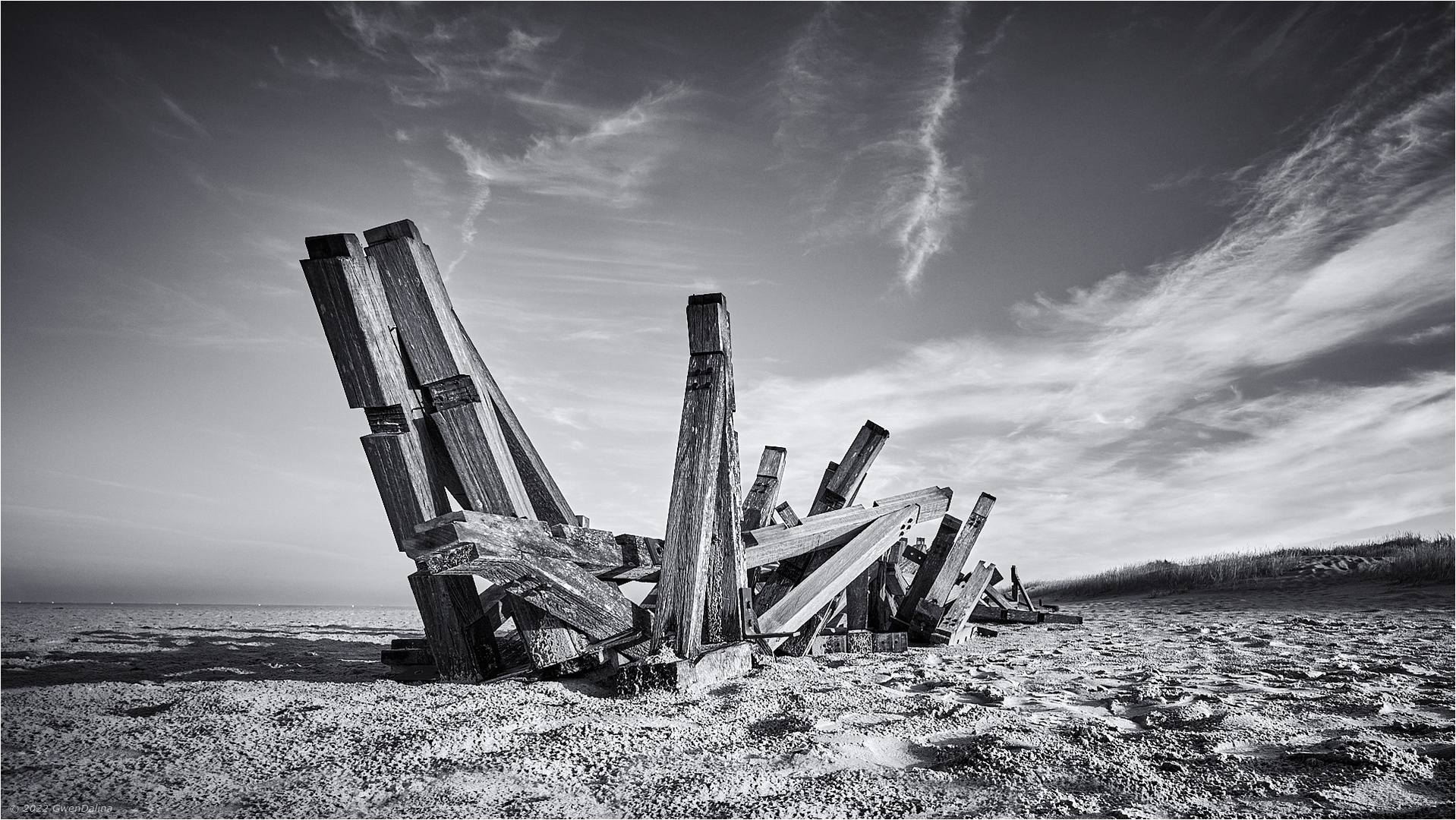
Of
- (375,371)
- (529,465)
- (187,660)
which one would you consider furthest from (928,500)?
(187,660)

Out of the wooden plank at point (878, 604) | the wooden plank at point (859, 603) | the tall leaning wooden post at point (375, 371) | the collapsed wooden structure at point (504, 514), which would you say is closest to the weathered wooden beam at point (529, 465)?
the collapsed wooden structure at point (504, 514)

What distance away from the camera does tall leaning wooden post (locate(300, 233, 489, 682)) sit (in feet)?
11.1

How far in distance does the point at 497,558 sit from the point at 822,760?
1.62 metres

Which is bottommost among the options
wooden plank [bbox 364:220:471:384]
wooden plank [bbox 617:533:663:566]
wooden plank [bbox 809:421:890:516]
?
wooden plank [bbox 617:533:663:566]

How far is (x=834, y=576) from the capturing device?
220 inches

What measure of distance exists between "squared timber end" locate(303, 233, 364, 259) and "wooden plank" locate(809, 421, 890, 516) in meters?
4.24

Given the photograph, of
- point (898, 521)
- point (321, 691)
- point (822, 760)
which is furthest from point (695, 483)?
point (898, 521)

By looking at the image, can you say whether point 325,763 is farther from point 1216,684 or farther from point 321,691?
point 1216,684

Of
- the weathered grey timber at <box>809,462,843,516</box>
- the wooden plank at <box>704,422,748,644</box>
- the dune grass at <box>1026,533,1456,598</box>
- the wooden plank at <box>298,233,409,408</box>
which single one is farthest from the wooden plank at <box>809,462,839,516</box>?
the dune grass at <box>1026,533,1456,598</box>

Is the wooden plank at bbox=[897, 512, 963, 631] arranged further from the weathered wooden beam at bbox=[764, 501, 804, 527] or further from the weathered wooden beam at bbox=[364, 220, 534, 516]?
the weathered wooden beam at bbox=[364, 220, 534, 516]

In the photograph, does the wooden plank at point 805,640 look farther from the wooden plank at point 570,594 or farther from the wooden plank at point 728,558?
the wooden plank at point 570,594

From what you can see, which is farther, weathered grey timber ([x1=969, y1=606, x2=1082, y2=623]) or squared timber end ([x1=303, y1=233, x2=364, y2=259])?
weathered grey timber ([x1=969, y1=606, x2=1082, y2=623])

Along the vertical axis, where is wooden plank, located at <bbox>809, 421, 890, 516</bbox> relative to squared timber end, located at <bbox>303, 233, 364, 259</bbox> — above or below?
below

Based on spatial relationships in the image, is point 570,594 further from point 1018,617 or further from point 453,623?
point 1018,617
